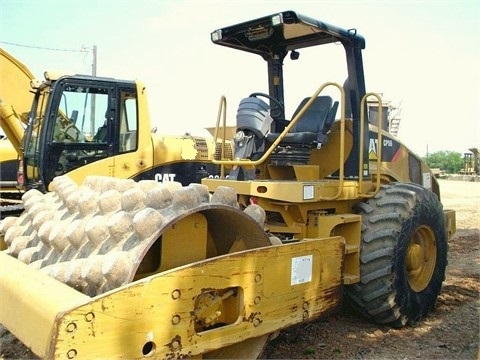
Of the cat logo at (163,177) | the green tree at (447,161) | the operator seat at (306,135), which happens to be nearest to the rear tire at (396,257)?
the operator seat at (306,135)

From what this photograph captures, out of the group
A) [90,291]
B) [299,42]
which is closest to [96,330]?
[90,291]

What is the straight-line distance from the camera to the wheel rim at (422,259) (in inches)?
177

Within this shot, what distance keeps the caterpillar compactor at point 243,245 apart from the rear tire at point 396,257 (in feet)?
0.04

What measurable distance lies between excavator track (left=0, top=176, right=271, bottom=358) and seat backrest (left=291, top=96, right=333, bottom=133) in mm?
1506

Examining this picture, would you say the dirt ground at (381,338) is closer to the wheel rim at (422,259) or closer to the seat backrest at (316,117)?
the wheel rim at (422,259)

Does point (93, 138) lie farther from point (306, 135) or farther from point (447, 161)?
point (447, 161)

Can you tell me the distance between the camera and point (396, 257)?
4.12 metres

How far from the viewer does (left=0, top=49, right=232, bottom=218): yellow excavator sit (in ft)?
22.7

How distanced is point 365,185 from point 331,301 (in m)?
1.23

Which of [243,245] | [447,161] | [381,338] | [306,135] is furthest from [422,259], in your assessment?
[447,161]

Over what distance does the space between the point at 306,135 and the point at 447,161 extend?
115 feet

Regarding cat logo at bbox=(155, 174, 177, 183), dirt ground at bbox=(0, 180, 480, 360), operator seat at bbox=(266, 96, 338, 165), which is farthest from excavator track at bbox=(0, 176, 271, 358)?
cat logo at bbox=(155, 174, 177, 183)

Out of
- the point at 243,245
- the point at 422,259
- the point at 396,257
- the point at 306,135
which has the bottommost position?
the point at 422,259

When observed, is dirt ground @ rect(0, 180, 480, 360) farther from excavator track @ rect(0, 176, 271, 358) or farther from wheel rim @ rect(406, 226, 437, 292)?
excavator track @ rect(0, 176, 271, 358)
